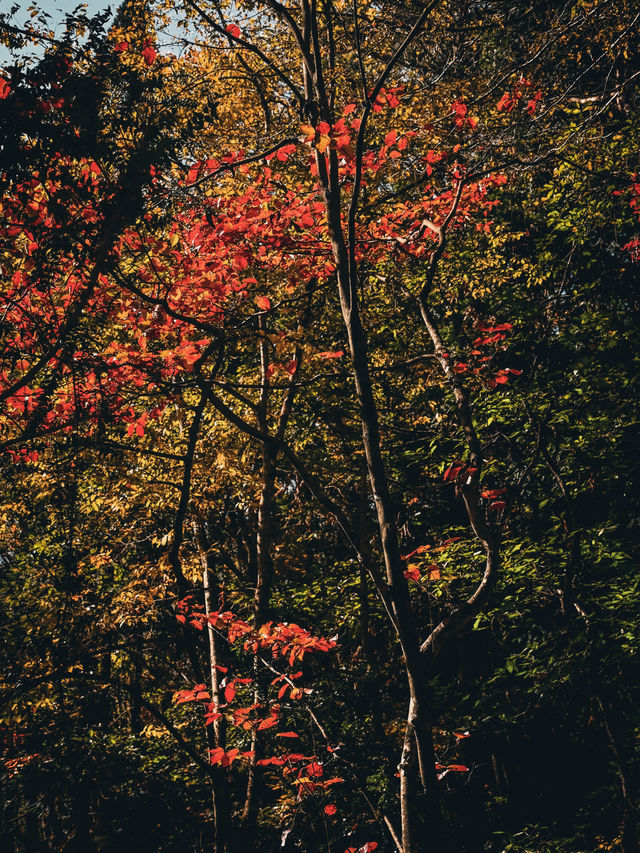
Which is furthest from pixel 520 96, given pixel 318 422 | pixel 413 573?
pixel 413 573

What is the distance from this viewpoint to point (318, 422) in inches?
390

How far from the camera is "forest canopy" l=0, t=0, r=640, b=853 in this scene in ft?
11.8

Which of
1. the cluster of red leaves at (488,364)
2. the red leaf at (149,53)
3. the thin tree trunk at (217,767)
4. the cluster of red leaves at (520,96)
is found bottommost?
the thin tree trunk at (217,767)

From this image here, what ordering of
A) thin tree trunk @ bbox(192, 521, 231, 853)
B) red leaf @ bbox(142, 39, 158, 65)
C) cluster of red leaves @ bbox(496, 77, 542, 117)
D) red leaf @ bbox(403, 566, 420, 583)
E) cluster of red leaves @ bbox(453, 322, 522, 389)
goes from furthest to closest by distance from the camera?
cluster of red leaves @ bbox(496, 77, 542, 117)
thin tree trunk @ bbox(192, 521, 231, 853)
red leaf @ bbox(142, 39, 158, 65)
cluster of red leaves @ bbox(453, 322, 522, 389)
red leaf @ bbox(403, 566, 420, 583)

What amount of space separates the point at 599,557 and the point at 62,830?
28.9 feet

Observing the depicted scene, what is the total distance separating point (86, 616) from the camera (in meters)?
8.03

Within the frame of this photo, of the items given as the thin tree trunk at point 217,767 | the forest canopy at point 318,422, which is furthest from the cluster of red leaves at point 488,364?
the thin tree trunk at point 217,767


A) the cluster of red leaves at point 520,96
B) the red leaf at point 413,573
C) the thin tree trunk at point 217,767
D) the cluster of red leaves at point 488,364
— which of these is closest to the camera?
the red leaf at point 413,573

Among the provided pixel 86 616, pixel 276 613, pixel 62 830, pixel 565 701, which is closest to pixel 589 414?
pixel 565 701

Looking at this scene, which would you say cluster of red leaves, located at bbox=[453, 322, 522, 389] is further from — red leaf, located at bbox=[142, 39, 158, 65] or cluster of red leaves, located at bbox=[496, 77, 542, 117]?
red leaf, located at bbox=[142, 39, 158, 65]

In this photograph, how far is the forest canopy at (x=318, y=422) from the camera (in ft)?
11.8

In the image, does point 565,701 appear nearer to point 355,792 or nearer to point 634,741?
point 634,741

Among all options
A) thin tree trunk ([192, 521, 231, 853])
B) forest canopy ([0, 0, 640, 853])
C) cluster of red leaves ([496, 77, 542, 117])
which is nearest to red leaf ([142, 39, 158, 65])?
forest canopy ([0, 0, 640, 853])

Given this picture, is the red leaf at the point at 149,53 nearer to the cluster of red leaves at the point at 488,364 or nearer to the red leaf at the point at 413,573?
the cluster of red leaves at the point at 488,364
